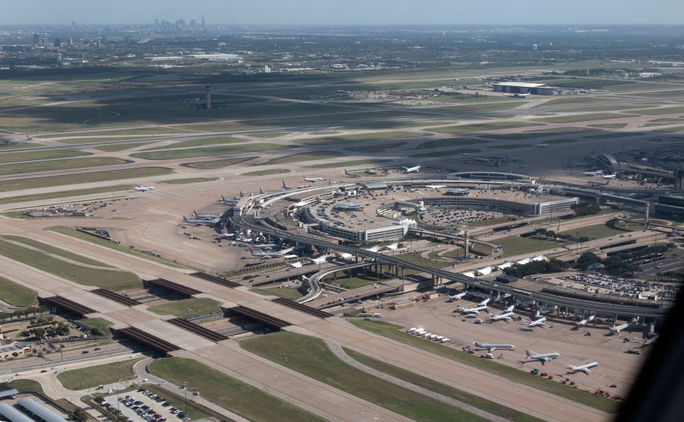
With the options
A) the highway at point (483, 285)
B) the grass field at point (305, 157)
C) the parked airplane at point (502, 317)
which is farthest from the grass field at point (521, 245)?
the grass field at point (305, 157)

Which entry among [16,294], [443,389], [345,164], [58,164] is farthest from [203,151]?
[443,389]

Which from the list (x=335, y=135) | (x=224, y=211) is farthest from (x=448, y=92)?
(x=224, y=211)

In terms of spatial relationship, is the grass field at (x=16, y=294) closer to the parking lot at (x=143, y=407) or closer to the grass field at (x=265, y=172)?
the parking lot at (x=143, y=407)

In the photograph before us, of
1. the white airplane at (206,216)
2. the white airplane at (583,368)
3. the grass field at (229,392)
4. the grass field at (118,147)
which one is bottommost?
the white airplane at (206,216)

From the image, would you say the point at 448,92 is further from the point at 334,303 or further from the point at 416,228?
the point at 334,303

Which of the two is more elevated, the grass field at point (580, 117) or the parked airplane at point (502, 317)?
the grass field at point (580, 117)

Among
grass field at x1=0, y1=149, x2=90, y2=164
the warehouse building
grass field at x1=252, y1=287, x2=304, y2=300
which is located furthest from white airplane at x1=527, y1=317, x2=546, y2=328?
the warehouse building

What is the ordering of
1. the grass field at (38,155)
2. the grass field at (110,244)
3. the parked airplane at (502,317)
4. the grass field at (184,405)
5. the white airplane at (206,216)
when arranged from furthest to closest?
1. the grass field at (38,155)
2. the white airplane at (206,216)
3. the grass field at (110,244)
4. the parked airplane at (502,317)
5. the grass field at (184,405)
